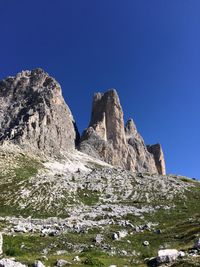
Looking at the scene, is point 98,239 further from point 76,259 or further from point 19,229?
point 76,259

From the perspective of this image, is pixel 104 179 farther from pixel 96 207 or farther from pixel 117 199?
pixel 96 207

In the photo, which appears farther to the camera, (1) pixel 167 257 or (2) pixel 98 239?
(2) pixel 98 239

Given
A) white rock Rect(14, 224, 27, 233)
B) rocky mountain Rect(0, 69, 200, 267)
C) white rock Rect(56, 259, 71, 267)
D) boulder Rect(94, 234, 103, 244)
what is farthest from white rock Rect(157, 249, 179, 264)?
white rock Rect(14, 224, 27, 233)

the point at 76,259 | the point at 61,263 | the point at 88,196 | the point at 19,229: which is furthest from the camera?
the point at 88,196

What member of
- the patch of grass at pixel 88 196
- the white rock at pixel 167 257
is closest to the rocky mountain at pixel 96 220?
the white rock at pixel 167 257

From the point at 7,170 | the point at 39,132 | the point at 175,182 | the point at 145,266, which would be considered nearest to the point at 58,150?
the point at 39,132

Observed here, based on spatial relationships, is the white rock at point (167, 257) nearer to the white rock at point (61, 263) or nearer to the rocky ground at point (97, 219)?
the rocky ground at point (97, 219)

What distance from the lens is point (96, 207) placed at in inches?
2894

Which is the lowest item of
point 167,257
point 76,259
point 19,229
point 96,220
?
point 167,257

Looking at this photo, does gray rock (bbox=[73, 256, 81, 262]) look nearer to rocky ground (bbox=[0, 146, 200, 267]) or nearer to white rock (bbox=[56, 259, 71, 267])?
rocky ground (bbox=[0, 146, 200, 267])

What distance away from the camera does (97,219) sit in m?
60.4

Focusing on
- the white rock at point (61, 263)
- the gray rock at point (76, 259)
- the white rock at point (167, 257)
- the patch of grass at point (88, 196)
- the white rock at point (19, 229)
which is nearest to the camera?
the white rock at point (167, 257)

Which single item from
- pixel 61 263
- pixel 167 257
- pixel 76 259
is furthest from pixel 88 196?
pixel 167 257

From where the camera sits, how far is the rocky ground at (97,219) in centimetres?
3177
